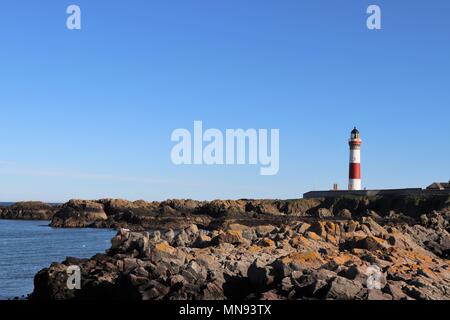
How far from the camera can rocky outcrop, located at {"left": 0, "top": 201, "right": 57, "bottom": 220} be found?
91938mm

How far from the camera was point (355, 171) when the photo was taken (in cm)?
6694

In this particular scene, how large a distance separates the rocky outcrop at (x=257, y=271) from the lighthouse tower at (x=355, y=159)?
125ft

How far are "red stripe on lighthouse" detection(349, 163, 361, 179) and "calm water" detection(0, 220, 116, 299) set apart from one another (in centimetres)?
2601

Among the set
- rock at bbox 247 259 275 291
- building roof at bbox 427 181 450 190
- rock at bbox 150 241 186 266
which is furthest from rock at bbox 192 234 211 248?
building roof at bbox 427 181 450 190

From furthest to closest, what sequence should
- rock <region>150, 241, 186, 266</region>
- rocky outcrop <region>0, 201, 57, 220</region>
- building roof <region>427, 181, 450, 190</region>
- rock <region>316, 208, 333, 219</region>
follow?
rocky outcrop <region>0, 201, 57, 220</region> → rock <region>316, 208, 333, 219</region> → building roof <region>427, 181, 450, 190</region> → rock <region>150, 241, 186, 266</region>

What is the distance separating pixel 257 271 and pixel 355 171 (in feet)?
162

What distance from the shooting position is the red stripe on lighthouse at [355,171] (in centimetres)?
6656

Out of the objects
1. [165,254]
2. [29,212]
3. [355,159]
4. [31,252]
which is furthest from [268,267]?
[29,212]

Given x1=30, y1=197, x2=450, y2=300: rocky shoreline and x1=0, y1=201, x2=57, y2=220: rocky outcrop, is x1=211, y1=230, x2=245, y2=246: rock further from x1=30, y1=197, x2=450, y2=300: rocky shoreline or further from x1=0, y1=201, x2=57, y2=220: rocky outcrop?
x1=0, y1=201, x2=57, y2=220: rocky outcrop

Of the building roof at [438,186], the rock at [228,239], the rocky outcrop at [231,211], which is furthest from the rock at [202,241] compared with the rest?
the building roof at [438,186]

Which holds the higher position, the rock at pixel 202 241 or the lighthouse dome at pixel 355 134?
the lighthouse dome at pixel 355 134

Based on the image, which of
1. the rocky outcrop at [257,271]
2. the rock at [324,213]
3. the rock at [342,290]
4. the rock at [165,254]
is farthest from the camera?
the rock at [324,213]

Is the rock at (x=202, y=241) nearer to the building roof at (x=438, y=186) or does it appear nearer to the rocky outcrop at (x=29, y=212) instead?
the building roof at (x=438, y=186)
